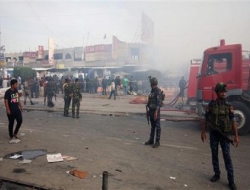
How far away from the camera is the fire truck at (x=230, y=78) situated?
7.67 m

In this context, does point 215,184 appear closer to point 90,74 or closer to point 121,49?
point 90,74

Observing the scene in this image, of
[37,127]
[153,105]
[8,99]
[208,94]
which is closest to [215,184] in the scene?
[153,105]

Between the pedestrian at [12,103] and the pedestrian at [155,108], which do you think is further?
the pedestrian at [12,103]

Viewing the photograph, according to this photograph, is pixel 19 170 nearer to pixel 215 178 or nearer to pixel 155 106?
pixel 155 106

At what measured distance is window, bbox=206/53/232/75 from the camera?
25.9ft

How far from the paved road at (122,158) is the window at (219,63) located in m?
2.00

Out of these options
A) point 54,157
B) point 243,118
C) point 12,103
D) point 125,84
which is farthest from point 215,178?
point 125,84

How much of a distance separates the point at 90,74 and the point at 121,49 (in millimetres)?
10009

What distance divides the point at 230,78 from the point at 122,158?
4413 mm

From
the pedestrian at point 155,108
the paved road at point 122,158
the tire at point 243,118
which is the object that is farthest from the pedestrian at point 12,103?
the tire at point 243,118

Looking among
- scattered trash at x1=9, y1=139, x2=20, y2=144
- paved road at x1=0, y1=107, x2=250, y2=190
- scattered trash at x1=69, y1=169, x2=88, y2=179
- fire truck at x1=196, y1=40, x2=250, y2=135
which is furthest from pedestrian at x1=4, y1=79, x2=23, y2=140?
fire truck at x1=196, y1=40, x2=250, y2=135

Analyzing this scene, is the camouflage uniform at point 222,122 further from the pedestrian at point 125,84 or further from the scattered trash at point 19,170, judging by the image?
the pedestrian at point 125,84

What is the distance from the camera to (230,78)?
779 cm

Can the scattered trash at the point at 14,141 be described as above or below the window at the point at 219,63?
below
